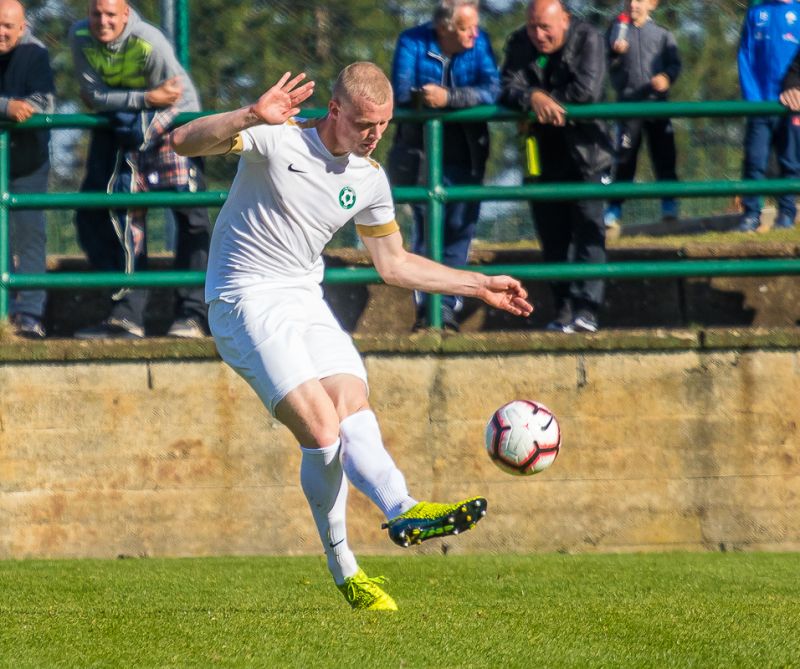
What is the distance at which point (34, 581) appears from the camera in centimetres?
697

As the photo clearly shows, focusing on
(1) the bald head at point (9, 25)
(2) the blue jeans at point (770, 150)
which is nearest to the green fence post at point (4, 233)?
(1) the bald head at point (9, 25)

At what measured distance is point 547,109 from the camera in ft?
27.0

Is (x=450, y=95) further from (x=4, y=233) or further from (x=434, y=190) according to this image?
(x=4, y=233)

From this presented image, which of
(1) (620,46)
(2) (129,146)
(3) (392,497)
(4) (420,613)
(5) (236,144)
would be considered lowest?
(4) (420,613)

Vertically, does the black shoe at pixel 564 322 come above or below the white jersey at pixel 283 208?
below

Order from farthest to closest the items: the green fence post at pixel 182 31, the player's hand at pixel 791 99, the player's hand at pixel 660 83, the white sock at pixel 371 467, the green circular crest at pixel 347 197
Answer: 1. the player's hand at pixel 660 83
2. the green fence post at pixel 182 31
3. the player's hand at pixel 791 99
4. the green circular crest at pixel 347 197
5. the white sock at pixel 371 467

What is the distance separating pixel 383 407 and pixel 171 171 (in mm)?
1959

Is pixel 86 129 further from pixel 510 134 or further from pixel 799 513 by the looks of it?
pixel 799 513

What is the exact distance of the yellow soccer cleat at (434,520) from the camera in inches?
209

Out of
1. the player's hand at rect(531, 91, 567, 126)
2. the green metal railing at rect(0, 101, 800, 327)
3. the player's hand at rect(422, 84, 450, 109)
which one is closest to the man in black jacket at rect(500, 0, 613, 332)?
the player's hand at rect(531, 91, 567, 126)

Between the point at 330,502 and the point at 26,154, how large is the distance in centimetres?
390

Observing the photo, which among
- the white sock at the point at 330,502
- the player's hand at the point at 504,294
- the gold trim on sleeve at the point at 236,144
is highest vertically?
the gold trim on sleeve at the point at 236,144

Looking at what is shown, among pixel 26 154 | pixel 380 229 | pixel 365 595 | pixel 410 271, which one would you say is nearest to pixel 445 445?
pixel 410 271

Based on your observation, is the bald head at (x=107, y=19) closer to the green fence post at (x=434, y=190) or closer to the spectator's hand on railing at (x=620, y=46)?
the green fence post at (x=434, y=190)
